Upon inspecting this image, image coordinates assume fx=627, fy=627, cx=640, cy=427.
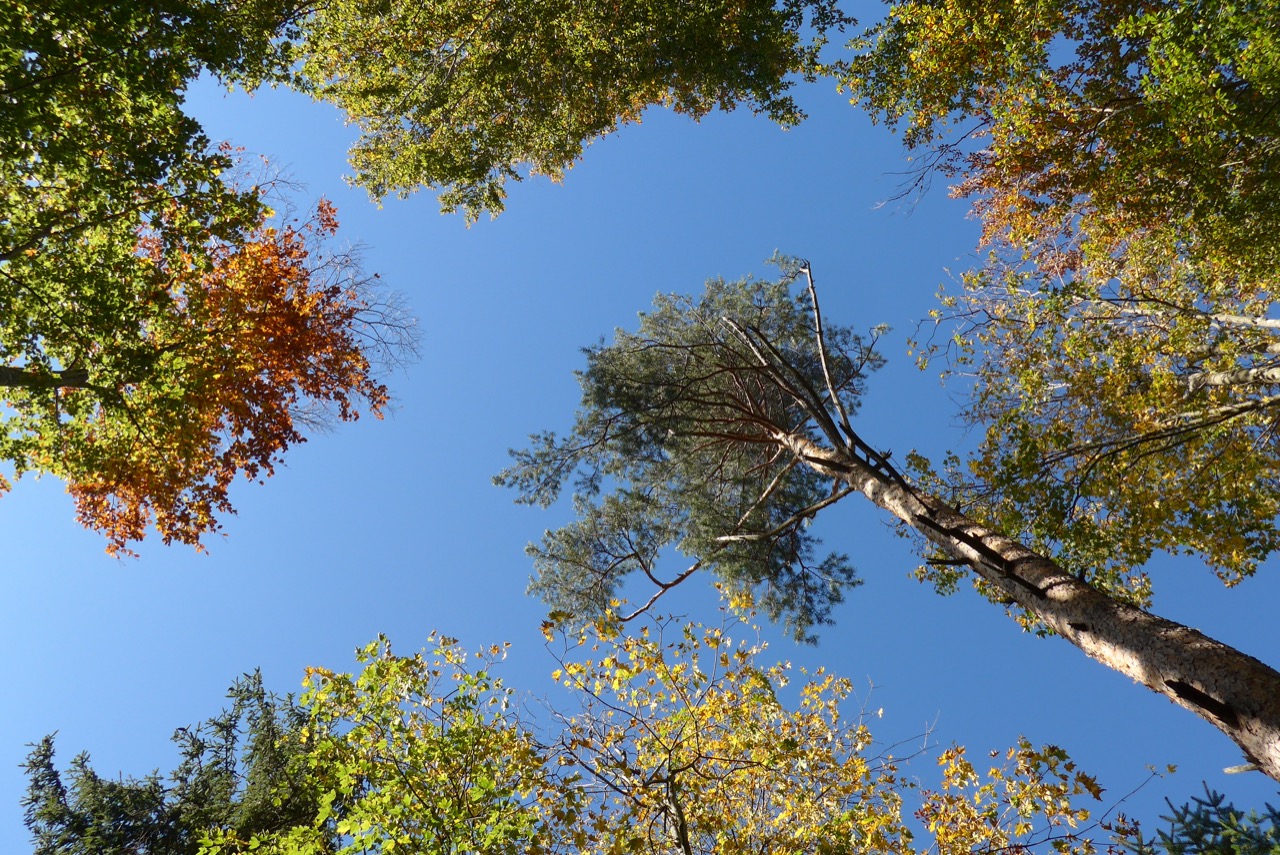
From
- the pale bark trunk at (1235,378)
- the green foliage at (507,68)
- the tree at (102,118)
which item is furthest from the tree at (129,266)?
the pale bark trunk at (1235,378)

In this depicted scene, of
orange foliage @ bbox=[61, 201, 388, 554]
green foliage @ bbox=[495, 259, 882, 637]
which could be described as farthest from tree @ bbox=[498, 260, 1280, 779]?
orange foliage @ bbox=[61, 201, 388, 554]

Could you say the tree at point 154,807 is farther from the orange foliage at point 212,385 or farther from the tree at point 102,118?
the tree at point 102,118

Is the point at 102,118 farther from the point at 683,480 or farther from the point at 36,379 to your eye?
the point at 683,480

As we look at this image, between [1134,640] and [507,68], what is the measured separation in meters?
12.3

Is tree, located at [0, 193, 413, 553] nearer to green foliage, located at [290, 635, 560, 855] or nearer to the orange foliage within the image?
the orange foliage

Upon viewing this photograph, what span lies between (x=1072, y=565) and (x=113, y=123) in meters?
11.6

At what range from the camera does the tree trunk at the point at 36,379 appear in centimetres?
650

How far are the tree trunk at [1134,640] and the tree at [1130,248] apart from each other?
2.46 ft

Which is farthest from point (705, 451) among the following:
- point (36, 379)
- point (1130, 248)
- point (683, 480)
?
point (36, 379)

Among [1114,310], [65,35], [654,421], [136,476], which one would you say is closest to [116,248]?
[65,35]

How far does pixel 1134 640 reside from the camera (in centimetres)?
418

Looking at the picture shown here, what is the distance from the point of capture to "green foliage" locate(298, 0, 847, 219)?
34.7 ft

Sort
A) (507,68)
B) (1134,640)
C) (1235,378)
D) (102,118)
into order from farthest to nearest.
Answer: (507,68) < (1235,378) < (102,118) < (1134,640)

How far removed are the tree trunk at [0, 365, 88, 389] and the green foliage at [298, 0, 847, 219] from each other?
17.1ft
